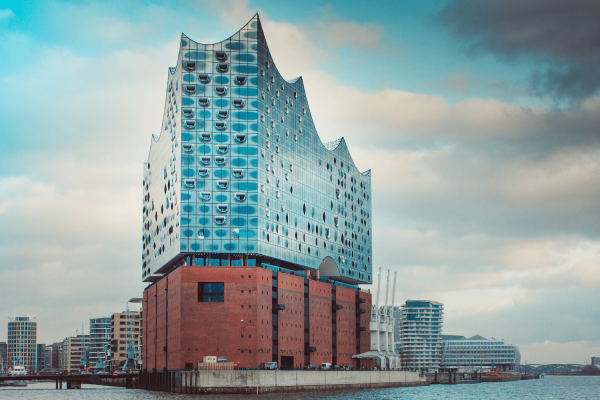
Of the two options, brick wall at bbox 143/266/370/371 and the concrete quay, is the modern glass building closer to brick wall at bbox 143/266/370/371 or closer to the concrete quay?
brick wall at bbox 143/266/370/371

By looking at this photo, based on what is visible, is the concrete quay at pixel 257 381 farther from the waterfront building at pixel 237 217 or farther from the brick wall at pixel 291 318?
the brick wall at pixel 291 318

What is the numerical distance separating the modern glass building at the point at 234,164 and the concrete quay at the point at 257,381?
773 inches

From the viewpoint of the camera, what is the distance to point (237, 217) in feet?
388

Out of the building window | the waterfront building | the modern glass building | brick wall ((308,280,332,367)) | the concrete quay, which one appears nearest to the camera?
the concrete quay

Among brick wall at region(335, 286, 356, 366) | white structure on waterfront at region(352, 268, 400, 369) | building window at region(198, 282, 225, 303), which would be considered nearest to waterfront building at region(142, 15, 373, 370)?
building window at region(198, 282, 225, 303)

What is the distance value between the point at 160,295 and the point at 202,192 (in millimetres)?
25347

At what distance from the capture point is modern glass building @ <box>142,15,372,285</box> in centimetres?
11812

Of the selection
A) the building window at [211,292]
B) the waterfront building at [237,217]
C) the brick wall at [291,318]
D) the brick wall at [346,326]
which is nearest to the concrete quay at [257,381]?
the waterfront building at [237,217]

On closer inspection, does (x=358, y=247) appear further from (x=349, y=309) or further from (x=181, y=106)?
(x=181, y=106)

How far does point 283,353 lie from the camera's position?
122 metres

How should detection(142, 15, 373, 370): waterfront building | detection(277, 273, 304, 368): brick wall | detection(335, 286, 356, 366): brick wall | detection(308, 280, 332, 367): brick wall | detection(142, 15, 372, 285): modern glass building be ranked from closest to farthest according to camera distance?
1. detection(142, 15, 373, 370): waterfront building
2. detection(142, 15, 372, 285): modern glass building
3. detection(277, 273, 304, 368): brick wall
4. detection(308, 280, 332, 367): brick wall
5. detection(335, 286, 356, 366): brick wall

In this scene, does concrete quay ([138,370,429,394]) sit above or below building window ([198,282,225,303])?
below

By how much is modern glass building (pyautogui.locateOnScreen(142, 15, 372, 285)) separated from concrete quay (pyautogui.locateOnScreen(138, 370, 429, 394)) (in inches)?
773

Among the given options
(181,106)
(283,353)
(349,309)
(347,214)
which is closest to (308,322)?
(283,353)
